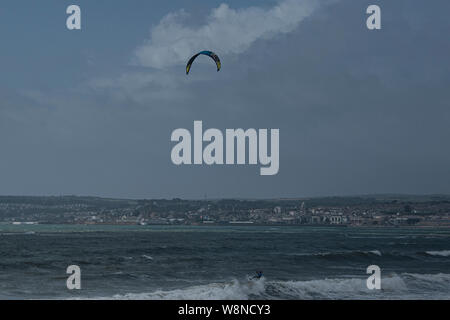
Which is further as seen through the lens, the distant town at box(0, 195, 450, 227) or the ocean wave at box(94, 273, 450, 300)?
the distant town at box(0, 195, 450, 227)

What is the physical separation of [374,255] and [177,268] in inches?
569

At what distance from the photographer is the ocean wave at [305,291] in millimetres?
18625

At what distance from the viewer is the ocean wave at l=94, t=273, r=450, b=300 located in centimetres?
1862

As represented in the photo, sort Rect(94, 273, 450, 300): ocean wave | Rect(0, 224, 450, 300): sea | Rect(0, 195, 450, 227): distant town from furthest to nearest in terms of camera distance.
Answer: Rect(0, 195, 450, 227): distant town, Rect(0, 224, 450, 300): sea, Rect(94, 273, 450, 300): ocean wave

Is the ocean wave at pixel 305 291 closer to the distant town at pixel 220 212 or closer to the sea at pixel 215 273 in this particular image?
the sea at pixel 215 273

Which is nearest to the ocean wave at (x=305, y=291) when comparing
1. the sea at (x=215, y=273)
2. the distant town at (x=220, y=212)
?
the sea at (x=215, y=273)

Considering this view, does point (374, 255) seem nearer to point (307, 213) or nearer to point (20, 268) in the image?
point (20, 268)

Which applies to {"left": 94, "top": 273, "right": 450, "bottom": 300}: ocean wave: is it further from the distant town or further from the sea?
the distant town

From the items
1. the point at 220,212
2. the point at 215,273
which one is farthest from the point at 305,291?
the point at 220,212

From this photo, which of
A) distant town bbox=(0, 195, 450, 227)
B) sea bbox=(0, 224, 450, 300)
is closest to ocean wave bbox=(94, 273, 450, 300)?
sea bbox=(0, 224, 450, 300)

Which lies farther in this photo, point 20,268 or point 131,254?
point 131,254

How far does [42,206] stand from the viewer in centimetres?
7162

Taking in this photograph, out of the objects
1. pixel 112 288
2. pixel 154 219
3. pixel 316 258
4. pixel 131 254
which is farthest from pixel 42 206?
pixel 112 288
